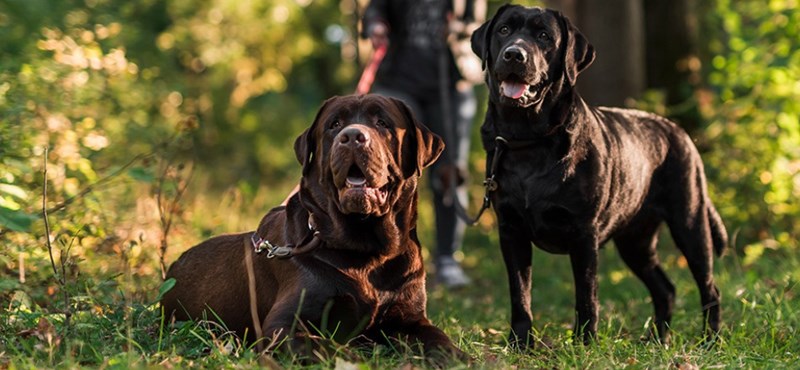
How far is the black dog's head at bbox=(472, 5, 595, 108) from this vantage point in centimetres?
430

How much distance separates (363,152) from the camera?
3775mm

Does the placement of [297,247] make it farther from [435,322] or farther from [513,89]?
[435,322]

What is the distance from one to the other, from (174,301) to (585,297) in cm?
187

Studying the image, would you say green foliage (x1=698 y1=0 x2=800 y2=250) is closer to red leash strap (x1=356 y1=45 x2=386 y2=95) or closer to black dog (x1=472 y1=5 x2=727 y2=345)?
red leash strap (x1=356 y1=45 x2=386 y2=95)

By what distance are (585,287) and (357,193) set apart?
1260 millimetres

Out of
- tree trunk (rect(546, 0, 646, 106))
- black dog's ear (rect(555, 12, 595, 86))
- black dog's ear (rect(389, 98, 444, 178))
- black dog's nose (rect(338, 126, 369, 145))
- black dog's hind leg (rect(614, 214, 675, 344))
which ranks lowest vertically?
black dog's hind leg (rect(614, 214, 675, 344))

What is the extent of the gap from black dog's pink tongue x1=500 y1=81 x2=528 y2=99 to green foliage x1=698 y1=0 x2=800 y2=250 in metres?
4.08

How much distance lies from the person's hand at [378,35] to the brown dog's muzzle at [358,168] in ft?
9.73

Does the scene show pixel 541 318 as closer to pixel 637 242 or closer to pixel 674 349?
pixel 637 242

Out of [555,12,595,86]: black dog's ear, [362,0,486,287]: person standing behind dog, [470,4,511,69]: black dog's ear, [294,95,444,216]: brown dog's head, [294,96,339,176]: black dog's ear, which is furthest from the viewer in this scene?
[362,0,486,287]: person standing behind dog

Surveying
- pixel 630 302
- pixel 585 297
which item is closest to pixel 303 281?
pixel 585 297

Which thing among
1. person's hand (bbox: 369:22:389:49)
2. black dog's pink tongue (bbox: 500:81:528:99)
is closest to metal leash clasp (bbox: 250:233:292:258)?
black dog's pink tongue (bbox: 500:81:528:99)

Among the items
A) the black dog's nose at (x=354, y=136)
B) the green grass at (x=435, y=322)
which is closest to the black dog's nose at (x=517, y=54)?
the black dog's nose at (x=354, y=136)

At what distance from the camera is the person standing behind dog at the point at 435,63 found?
277 inches
